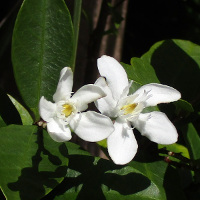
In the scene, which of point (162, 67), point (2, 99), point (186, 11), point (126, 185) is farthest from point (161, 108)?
point (186, 11)

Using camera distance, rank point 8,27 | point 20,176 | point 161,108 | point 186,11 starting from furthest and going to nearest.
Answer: point 186,11, point 8,27, point 161,108, point 20,176

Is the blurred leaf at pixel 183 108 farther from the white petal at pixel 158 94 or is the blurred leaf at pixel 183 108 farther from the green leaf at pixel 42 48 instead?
the green leaf at pixel 42 48

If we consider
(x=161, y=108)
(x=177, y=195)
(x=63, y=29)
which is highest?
(x=63, y=29)

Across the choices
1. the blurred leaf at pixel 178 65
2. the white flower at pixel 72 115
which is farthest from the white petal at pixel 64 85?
the blurred leaf at pixel 178 65

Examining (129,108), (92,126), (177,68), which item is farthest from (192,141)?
(92,126)

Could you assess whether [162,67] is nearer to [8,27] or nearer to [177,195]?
[177,195]

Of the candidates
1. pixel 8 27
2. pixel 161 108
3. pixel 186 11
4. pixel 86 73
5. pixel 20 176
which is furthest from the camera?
pixel 186 11

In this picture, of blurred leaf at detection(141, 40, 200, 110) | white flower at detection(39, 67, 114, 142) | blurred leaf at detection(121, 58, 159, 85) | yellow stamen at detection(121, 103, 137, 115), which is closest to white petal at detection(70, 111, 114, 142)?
white flower at detection(39, 67, 114, 142)
